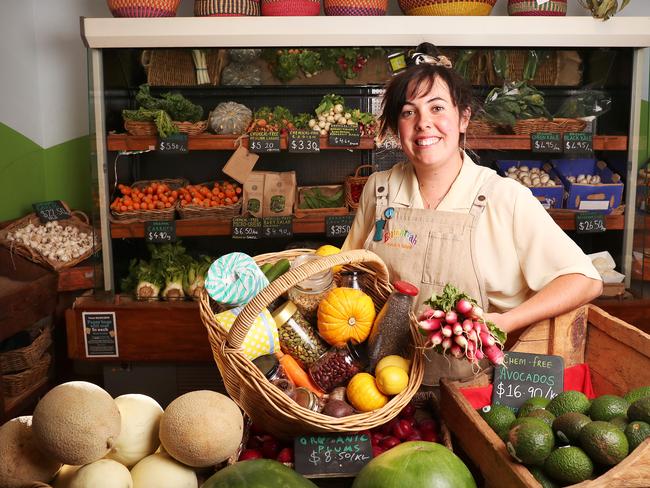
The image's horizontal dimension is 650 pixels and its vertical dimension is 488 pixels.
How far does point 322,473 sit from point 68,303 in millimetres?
2885

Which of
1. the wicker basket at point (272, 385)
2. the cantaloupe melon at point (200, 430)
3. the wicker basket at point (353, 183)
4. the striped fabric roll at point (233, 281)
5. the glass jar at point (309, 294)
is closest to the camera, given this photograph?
the cantaloupe melon at point (200, 430)

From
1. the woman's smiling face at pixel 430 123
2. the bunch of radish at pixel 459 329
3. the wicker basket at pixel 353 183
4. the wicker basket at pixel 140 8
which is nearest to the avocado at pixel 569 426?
the bunch of radish at pixel 459 329

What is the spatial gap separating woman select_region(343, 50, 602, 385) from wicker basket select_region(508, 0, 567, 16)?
5.60ft

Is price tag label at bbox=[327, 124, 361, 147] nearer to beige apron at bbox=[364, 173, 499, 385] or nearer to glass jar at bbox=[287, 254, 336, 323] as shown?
beige apron at bbox=[364, 173, 499, 385]

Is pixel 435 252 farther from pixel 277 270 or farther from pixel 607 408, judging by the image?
pixel 607 408

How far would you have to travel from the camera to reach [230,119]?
3.65 m

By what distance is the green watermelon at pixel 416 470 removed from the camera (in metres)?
1.17

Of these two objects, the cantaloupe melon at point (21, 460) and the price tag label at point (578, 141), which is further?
the price tag label at point (578, 141)

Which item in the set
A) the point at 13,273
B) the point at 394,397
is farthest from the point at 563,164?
the point at 13,273

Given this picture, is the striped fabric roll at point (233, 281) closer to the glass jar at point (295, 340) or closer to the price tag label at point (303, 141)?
the glass jar at point (295, 340)

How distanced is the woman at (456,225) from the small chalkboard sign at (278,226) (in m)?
1.54

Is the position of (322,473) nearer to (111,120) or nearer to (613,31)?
(111,120)

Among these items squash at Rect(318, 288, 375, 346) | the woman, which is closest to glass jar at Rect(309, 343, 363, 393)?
squash at Rect(318, 288, 375, 346)

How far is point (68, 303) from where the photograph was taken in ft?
12.6
